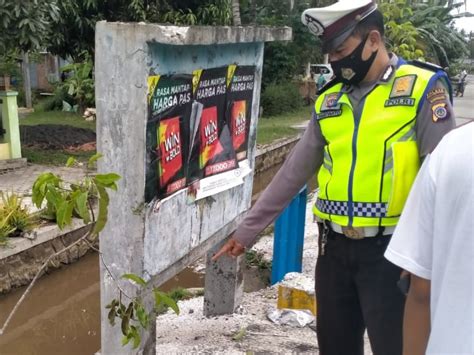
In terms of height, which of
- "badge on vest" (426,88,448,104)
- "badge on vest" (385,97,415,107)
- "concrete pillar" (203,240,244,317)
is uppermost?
"badge on vest" (426,88,448,104)

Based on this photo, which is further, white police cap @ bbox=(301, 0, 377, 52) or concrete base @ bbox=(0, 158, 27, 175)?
concrete base @ bbox=(0, 158, 27, 175)

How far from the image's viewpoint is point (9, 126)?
322 inches

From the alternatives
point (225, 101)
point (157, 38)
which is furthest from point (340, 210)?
point (225, 101)

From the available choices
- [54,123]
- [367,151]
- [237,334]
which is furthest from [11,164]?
[367,151]

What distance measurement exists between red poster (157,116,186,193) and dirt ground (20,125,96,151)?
7.71 metres

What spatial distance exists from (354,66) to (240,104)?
1.11 m

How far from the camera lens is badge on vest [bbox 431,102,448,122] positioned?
188 cm

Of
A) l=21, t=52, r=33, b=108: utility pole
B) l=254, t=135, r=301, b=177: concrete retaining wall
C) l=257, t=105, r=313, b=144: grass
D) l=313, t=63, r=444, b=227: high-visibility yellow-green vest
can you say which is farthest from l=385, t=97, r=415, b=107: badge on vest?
l=21, t=52, r=33, b=108: utility pole

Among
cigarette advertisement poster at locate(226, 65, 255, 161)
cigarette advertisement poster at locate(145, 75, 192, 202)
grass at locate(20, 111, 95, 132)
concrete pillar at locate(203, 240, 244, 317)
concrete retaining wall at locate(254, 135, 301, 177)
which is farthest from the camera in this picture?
grass at locate(20, 111, 95, 132)

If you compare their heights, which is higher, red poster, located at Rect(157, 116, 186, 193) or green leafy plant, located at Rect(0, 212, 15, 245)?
red poster, located at Rect(157, 116, 186, 193)

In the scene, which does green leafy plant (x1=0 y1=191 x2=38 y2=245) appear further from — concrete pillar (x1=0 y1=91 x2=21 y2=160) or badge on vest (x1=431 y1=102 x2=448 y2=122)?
badge on vest (x1=431 y1=102 x2=448 y2=122)

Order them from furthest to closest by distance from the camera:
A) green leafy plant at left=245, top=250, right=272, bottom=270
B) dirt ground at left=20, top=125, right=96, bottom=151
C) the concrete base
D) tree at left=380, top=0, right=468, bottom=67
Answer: tree at left=380, top=0, right=468, bottom=67, dirt ground at left=20, top=125, right=96, bottom=151, the concrete base, green leafy plant at left=245, top=250, right=272, bottom=270

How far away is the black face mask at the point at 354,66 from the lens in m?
2.02

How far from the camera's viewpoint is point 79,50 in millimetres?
9625
